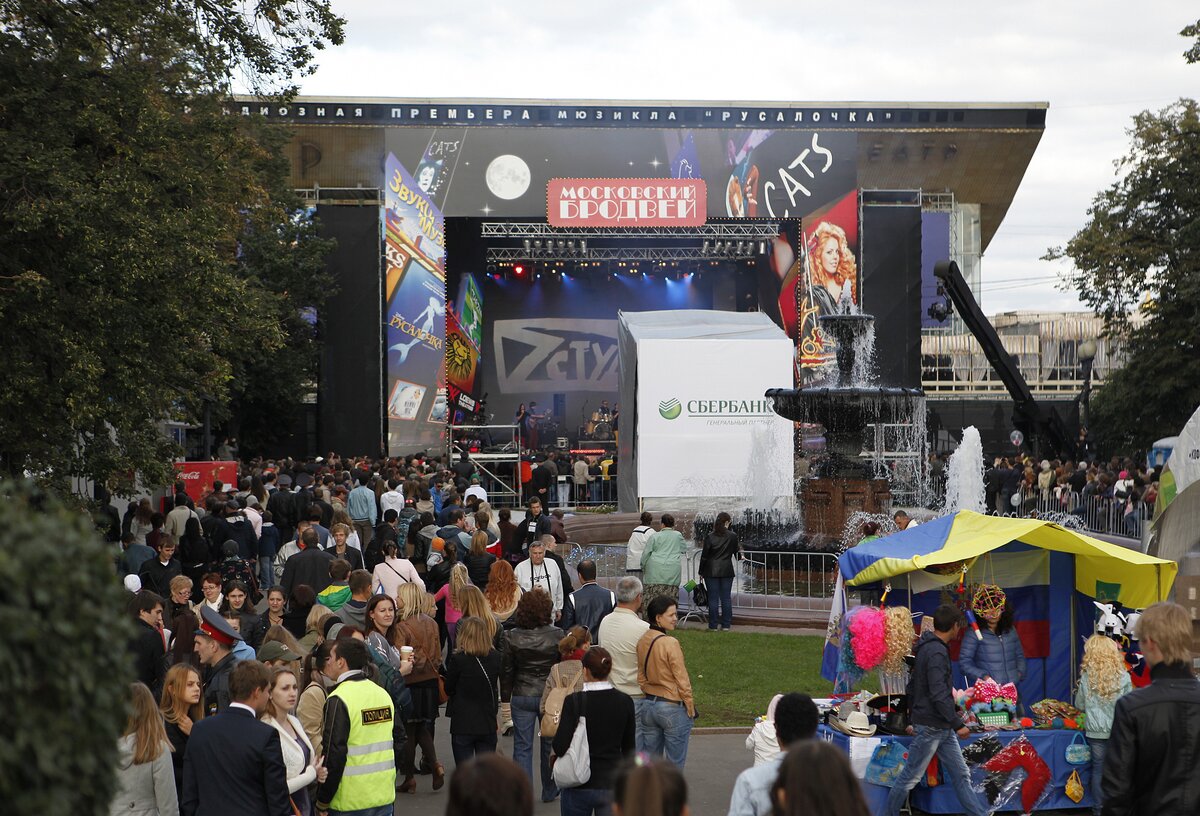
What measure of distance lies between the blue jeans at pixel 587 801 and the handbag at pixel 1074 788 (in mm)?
3278

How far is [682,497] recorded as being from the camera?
24.8m

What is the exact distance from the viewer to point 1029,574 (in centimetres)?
889

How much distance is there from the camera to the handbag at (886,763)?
25.2 feet

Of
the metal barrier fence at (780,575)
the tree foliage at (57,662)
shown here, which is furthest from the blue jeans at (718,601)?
the tree foliage at (57,662)

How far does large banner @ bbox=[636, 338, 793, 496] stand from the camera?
2430 cm

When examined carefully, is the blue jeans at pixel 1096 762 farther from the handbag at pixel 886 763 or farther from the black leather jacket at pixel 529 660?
the black leather jacket at pixel 529 660

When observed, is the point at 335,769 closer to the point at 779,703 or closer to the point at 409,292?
the point at 779,703

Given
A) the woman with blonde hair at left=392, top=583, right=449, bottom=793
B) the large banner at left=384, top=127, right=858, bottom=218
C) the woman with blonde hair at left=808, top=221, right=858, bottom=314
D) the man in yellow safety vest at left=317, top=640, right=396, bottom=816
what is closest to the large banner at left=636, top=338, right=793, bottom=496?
the large banner at left=384, top=127, right=858, bottom=218

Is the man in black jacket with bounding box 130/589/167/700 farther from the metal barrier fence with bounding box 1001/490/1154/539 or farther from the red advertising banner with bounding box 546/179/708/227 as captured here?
the red advertising banner with bounding box 546/179/708/227

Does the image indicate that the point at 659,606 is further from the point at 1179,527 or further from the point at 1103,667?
the point at 1179,527

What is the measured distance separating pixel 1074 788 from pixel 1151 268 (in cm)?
2530

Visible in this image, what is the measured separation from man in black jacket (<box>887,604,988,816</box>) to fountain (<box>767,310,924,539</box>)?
11212mm

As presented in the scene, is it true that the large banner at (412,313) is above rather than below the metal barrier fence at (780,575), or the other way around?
above

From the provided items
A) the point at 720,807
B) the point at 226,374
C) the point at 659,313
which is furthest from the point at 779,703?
the point at 659,313
